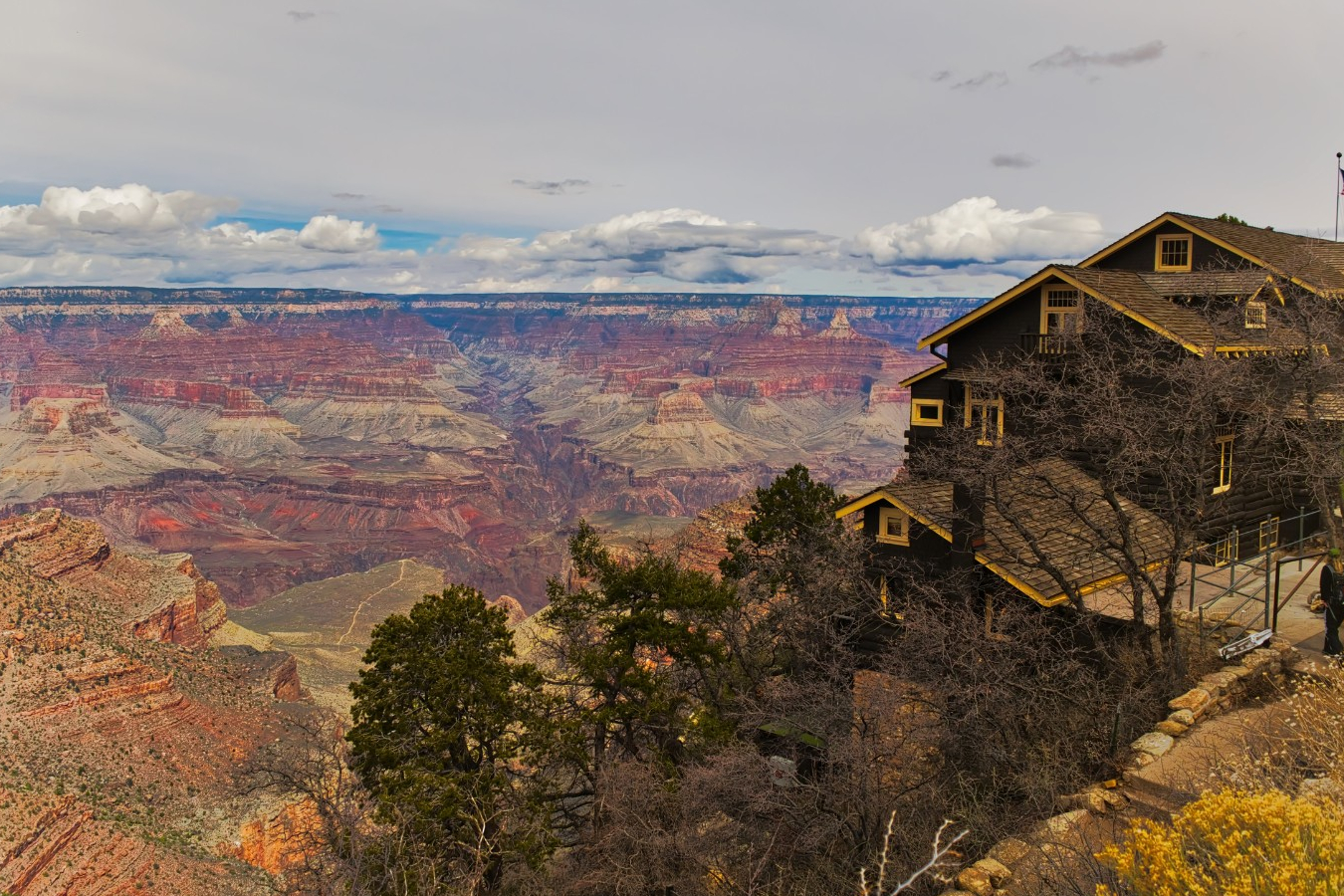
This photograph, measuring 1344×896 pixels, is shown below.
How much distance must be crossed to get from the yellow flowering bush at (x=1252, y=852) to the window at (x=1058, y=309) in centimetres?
1816

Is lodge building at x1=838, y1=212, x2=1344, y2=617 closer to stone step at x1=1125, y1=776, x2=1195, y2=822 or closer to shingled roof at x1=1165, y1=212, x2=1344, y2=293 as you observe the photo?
shingled roof at x1=1165, y1=212, x2=1344, y2=293

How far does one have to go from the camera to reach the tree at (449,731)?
1689cm

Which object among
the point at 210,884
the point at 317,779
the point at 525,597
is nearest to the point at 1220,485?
the point at 317,779

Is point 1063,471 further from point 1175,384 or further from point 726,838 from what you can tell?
point 726,838

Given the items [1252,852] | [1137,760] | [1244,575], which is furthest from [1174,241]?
[1252,852]

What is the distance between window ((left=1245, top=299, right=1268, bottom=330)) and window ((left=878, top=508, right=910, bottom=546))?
970 cm

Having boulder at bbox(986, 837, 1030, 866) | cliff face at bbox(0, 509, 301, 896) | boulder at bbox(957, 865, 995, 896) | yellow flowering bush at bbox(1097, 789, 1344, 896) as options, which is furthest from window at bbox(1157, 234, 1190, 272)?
cliff face at bbox(0, 509, 301, 896)

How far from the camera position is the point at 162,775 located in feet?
116

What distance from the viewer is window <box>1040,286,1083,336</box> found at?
23.2 m

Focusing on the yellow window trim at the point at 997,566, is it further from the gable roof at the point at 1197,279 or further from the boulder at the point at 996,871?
the boulder at the point at 996,871

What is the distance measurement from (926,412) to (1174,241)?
28.9 ft

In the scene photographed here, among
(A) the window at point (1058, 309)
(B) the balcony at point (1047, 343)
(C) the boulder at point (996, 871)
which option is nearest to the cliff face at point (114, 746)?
(C) the boulder at point (996, 871)

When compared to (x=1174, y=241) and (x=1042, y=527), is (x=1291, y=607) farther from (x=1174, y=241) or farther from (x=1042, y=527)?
(x=1174, y=241)

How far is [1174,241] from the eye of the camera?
26047mm
